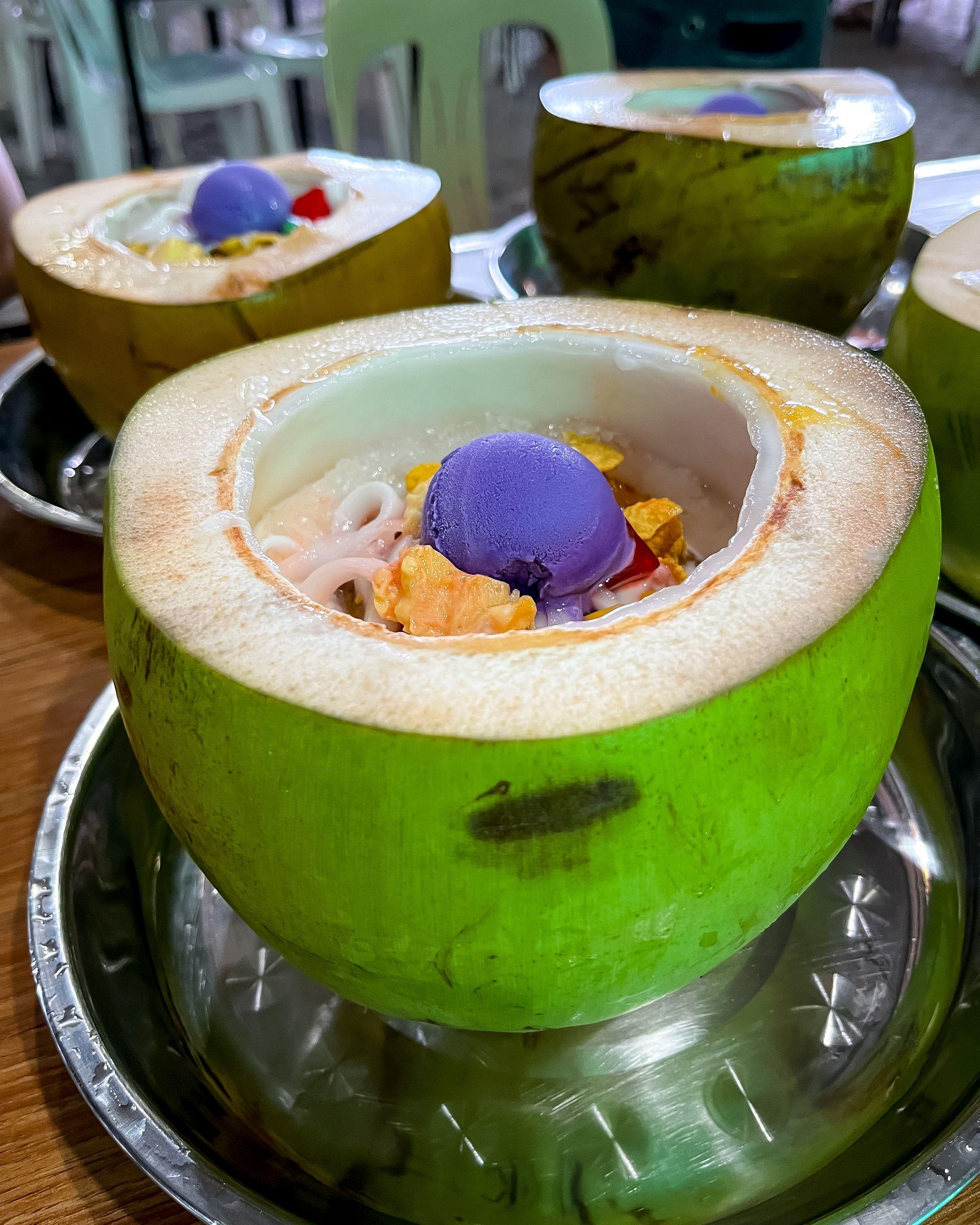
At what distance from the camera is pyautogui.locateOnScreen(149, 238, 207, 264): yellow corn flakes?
2.01 feet

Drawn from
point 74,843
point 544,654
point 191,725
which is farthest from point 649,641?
point 74,843

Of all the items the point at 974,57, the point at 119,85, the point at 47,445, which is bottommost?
the point at 974,57

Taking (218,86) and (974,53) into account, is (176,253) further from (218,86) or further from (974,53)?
(974,53)

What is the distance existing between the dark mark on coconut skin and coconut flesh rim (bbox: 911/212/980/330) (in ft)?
1.09

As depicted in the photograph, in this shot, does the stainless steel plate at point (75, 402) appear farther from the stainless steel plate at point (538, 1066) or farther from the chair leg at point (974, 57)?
the chair leg at point (974, 57)

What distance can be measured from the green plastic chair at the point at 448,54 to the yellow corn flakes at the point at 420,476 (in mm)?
747

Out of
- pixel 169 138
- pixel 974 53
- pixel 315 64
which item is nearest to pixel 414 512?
pixel 315 64

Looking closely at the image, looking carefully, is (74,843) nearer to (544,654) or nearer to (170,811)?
(170,811)

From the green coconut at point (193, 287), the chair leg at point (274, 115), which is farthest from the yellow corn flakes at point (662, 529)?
the chair leg at point (274, 115)

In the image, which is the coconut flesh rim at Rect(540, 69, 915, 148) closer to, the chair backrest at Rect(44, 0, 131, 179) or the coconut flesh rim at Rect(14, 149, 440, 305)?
the coconut flesh rim at Rect(14, 149, 440, 305)

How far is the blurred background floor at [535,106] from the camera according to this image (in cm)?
287

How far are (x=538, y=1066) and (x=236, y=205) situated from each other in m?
0.55

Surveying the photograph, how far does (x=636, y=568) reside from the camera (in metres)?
0.42

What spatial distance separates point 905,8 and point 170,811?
5343mm
